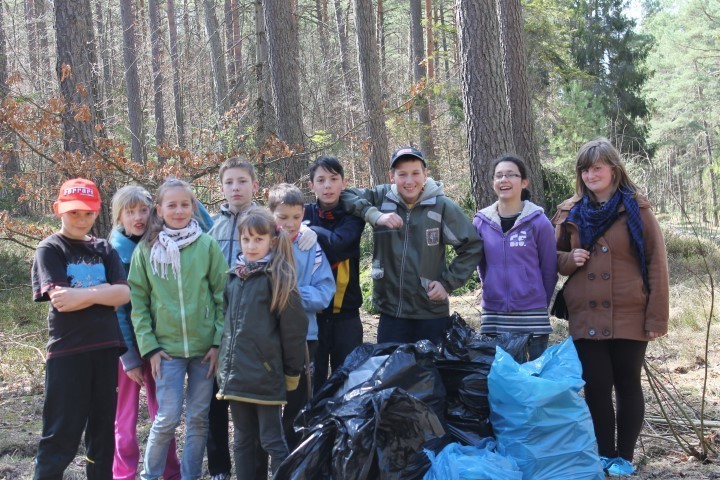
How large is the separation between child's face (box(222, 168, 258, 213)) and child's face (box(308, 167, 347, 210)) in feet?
1.47

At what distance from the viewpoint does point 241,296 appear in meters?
3.48

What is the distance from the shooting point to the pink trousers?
3840 millimetres

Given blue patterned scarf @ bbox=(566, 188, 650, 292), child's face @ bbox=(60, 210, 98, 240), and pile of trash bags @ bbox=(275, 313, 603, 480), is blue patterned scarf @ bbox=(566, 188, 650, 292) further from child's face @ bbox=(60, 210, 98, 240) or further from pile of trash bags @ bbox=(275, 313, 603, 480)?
child's face @ bbox=(60, 210, 98, 240)

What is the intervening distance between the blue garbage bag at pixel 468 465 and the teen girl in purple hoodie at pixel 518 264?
3.05 feet

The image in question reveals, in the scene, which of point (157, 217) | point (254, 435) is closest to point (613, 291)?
point (254, 435)

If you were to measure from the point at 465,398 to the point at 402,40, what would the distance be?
33.6m

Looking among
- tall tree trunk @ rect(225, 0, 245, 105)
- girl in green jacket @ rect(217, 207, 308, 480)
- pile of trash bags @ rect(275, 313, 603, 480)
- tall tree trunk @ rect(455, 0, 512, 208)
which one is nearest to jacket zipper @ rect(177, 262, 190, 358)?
girl in green jacket @ rect(217, 207, 308, 480)

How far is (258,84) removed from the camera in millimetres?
12469

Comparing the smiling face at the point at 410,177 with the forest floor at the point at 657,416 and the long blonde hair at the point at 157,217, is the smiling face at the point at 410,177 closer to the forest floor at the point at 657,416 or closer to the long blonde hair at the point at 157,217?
the long blonde hair at the point at 157,217

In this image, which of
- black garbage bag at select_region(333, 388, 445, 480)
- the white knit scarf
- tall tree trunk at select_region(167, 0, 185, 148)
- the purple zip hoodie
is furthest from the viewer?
tall tree trunk at select_region(167, 0, 185, 148)

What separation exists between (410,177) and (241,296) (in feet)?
4.45

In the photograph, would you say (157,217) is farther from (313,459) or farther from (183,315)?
(313,459)

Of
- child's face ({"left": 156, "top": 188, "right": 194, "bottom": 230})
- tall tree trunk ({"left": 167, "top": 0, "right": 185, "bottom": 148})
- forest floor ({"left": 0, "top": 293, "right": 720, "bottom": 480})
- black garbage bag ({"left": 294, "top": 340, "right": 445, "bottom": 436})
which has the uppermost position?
Answer: tall tree trunk ({"left": 167, "top": 0, "right": 185, "bottom": 148})

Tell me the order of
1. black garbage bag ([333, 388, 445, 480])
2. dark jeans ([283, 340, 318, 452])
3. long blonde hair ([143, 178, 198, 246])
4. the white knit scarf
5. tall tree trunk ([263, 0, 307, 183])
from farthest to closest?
tall tree trunk ([263, 0, 307, 183]) → dark jeans ([283, 340, 318, 452]) → long blonde hair ([143, 178, 198, 246]) → the white knit scarf → black garbage bag ([333, 388, 445, 480])
